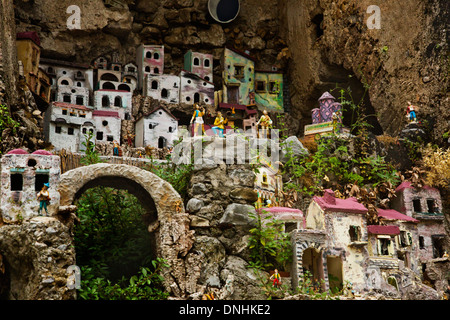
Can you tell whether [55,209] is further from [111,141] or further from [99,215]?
[111,141]

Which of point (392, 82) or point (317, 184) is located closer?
point (317, 184)

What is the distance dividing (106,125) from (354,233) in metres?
14.5

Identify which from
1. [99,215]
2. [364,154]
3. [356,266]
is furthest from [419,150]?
[99,215]

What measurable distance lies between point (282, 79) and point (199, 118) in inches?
588

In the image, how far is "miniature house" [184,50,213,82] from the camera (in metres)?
31.5


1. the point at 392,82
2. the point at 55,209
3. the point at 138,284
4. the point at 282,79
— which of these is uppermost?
the point at 282,79

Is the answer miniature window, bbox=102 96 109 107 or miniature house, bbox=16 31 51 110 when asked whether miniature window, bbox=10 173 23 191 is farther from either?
miniature window, bbox=102 96 109 107

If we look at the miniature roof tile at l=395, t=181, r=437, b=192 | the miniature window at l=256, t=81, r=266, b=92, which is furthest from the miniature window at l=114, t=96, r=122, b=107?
the miniature roof tile at l=395, t=181, r=437, b=192

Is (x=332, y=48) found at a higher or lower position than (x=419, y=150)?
higher

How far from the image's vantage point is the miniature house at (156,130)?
26.8 m

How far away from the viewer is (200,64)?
104 feet

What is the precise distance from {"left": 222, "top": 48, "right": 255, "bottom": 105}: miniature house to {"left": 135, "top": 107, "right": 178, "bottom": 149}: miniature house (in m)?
4.60

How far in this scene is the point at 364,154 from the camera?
21578mm

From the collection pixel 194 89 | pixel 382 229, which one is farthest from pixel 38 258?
pixel 194 89
